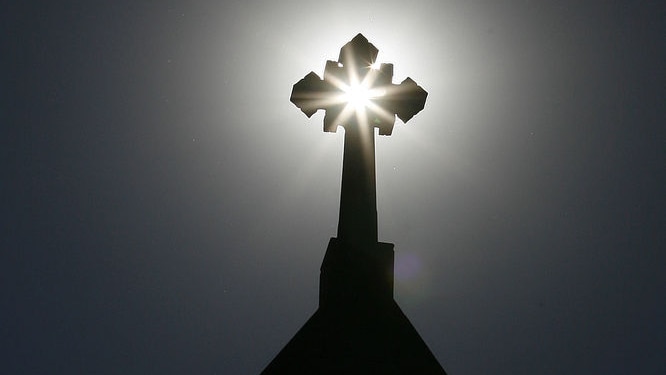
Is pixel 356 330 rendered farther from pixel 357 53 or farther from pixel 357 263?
pixel 357 53

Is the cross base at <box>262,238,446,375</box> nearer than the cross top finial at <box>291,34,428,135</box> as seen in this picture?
Yes

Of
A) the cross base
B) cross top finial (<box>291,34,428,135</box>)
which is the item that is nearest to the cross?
cross top finial (<box>291,34,428,135</box>)

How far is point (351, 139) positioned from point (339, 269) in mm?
1726

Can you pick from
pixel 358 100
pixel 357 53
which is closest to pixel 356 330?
pixel 358 100

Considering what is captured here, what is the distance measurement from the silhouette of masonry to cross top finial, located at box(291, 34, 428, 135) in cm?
1

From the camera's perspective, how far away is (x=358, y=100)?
6.77 metres

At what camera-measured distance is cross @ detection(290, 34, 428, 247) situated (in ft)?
21.6

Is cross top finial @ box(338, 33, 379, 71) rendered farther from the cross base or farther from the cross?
the cross base

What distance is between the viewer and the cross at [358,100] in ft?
21.6

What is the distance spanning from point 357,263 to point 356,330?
2.36 ft

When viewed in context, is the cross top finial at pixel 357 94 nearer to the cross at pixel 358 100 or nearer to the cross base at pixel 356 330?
the cross at pixel 358 100

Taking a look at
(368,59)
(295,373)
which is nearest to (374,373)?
(295,373)

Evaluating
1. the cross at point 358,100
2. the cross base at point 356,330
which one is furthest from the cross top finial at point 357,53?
the cross base at point 356,330

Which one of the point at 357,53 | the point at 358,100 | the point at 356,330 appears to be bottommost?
the point at 356,330
